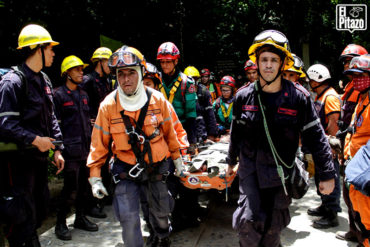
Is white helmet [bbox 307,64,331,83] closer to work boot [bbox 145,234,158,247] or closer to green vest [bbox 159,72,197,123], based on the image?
green vest [bbox 159,72,197,123]

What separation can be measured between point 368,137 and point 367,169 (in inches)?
23.8

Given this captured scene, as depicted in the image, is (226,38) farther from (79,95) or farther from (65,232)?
(65,232)

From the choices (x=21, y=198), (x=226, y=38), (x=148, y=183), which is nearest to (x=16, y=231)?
(x=21, y=198)

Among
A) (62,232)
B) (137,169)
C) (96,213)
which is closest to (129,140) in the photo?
(137,169)

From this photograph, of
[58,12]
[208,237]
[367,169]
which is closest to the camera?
[367,169]

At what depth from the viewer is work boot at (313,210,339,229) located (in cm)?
497

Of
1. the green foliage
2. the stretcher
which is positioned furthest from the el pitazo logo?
the stretcher

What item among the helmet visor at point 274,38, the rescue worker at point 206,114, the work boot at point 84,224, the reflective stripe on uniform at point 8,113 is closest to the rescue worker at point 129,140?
the reflective stripe on uniform at point 8,113

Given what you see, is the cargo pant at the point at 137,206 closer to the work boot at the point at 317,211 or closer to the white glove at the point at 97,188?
the white glove at the point at 97,188

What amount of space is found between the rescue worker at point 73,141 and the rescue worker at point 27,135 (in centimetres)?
80

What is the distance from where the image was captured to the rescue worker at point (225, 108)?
22.5 ft

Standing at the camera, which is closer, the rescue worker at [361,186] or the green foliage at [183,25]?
the rescue worker at [361,186]

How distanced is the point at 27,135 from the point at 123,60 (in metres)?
1.31

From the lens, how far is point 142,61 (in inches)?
149
